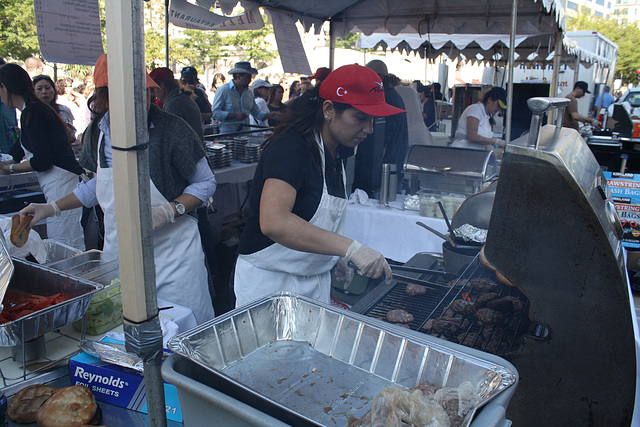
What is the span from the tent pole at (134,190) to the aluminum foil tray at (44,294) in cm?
61

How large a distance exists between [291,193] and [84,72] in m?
18.3

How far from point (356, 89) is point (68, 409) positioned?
1.49 metres

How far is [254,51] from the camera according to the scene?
86.1 ft

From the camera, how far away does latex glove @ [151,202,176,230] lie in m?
2.31

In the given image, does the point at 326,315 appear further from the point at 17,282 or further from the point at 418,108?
the point at 418,108

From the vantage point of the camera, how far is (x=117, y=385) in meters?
1.49

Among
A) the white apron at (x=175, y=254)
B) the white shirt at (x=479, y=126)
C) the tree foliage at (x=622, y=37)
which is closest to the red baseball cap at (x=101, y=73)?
the white apron at (x=175, y=254)

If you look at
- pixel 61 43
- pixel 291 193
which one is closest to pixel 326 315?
pixel 291 193

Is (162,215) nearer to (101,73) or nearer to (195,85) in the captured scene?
(101,73)

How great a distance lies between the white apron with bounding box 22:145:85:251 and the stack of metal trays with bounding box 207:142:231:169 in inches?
55.9

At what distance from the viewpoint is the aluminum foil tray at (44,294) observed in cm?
A: 149

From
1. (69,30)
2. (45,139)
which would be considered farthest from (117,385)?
(45,139)

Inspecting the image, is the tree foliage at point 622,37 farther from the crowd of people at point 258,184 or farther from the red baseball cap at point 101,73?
the red baseball cap at point 101,73

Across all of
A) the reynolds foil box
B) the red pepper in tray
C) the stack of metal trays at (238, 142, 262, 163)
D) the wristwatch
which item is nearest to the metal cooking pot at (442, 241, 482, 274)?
the wristwatch
